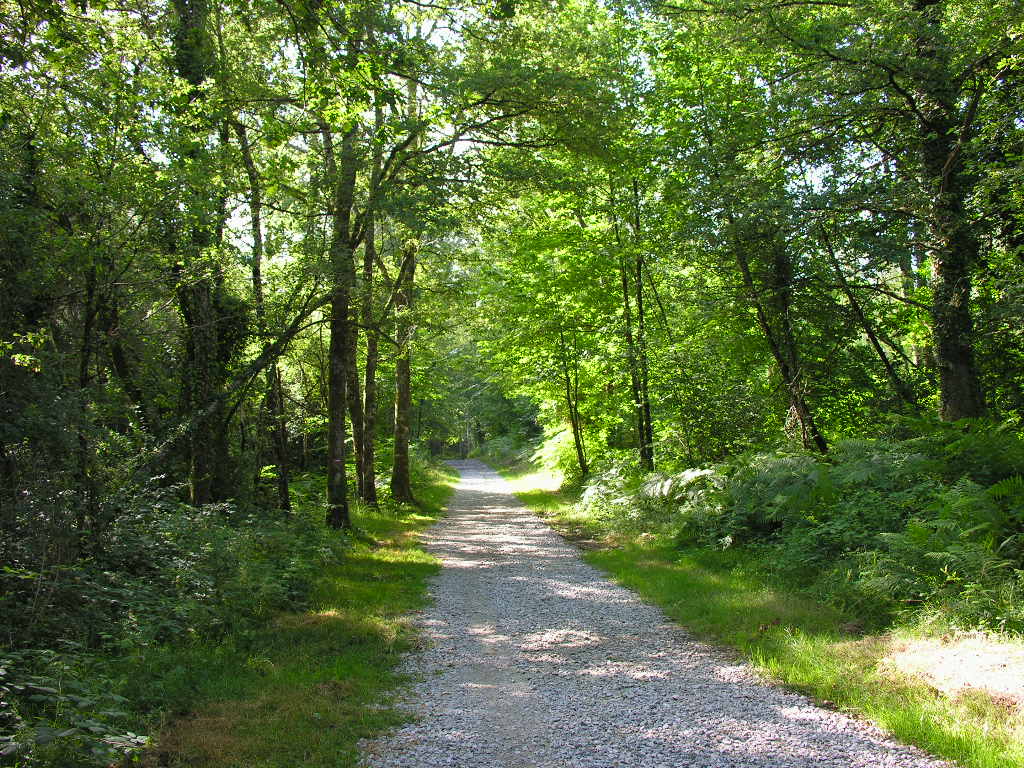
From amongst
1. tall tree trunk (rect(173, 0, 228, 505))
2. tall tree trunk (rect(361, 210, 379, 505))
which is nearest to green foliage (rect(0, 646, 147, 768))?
tall tree trunk (rect(173, 0, 228, 505))

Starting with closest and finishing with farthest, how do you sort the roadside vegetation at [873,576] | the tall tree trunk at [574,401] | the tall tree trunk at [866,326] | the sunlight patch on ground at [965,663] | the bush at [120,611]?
the bush at [120,611]
the sunlight patch on ground at [965,663]
the roadside vegetation at [873,576]
the tall tree trunk at [866,326]
the tall tree trunk at [574,401]

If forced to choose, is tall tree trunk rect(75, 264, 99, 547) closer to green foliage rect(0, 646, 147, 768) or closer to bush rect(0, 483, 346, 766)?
bush rect(0, 483, 346, 766)

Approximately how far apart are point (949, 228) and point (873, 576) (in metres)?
4.89

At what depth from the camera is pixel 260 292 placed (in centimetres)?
1155

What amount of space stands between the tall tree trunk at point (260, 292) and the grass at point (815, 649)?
262 inches

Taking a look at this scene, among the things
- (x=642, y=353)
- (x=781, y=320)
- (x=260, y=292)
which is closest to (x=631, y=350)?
(x=642, y=353)

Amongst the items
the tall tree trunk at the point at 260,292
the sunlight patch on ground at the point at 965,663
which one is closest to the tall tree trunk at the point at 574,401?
the tall tree trunk at the point at 260,292

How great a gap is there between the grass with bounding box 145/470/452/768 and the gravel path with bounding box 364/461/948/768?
0.31 m

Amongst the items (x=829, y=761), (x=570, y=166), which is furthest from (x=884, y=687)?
(x=570, y=166)

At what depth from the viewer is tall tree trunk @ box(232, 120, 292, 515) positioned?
33.4 feet

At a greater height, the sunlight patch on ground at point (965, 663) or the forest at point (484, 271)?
the forest at point (484, 271)

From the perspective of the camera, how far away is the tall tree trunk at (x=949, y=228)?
827cm

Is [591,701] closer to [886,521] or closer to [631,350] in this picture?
[886,521]

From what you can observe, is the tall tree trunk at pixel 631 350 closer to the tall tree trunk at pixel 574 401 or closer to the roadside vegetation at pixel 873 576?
the tall tree trunk at pixel 574 401
